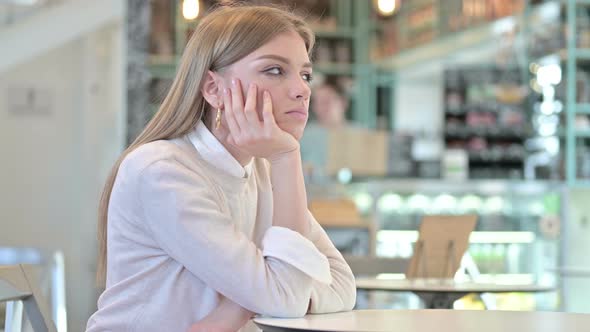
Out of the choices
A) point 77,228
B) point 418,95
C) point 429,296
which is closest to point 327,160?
point 77,228

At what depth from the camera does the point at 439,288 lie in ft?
9.49

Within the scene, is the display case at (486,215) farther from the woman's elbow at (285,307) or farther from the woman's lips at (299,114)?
the woman's elbow at (285,307)

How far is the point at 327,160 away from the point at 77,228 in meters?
3.44

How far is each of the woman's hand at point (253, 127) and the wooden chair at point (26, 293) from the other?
0.51 meters

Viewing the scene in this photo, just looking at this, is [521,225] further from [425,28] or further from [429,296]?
[425,28]

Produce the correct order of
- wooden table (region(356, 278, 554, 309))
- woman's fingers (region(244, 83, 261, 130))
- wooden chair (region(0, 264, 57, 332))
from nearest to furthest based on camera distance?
1. woman's fingers (region(244, 83, 261, 130))
2. wooden chair (region(0, 264, 57, 332))
3. wooden table (region(356, 278, 554, 309))

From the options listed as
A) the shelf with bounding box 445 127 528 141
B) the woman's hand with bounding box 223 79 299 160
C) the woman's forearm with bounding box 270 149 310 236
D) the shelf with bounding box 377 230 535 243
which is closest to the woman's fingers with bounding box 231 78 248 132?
the woman's hand with bounding box 223 79 299 160

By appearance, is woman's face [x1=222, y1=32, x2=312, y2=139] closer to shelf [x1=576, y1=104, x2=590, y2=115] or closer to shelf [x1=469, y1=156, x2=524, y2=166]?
shelf [x1=576, y1=104, x2=590, y2=115]

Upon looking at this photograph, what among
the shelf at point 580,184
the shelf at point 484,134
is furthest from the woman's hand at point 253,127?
the shelf at point 484,134

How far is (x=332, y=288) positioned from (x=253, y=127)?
13.0 inches

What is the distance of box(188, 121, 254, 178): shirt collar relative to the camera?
186 centimetres

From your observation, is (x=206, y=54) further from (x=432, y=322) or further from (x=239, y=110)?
(x=432, y=322)

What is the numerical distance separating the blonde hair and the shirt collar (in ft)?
0.15

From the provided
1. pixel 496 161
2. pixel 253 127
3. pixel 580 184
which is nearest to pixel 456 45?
pixel 496 161
